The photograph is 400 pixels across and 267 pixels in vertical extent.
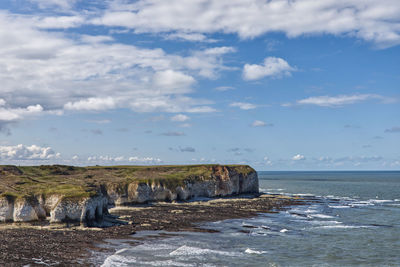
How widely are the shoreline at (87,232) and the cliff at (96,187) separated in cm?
283

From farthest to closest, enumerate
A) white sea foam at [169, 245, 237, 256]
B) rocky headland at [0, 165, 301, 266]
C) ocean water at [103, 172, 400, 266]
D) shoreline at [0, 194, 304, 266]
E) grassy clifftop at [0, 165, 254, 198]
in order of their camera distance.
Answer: grassy clifftop at [0, 165, 254, 198] < rocky headland at [0, 165, 301, 266] < white sea foam at [169, 245, 237, 256] < ocean water at [103, 172, 400, 266] < shoreline at [0, 194, 304, 266]

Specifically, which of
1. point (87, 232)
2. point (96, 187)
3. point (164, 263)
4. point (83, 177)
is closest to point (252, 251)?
point (164, 263)

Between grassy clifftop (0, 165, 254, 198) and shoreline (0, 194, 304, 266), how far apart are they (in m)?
6.97

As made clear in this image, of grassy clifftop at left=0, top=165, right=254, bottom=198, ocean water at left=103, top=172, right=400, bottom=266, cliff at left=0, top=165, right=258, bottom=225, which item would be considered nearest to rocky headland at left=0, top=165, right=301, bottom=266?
cliff at left=0, top=165, right=258, bottom=225

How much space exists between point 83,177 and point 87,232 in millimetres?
52112

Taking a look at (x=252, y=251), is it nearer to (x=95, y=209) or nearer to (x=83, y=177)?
(x=95, y=209)

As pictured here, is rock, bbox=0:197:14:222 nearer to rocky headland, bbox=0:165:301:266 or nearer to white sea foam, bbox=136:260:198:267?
rocky headland, bbox=0:165:301:266

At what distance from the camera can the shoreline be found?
39.2 metres

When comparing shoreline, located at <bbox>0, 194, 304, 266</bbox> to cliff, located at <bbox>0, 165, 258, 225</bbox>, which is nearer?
shoreline, located at <bbox>0, 194, 304, 266</bbox>

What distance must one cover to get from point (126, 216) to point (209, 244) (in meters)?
25.7

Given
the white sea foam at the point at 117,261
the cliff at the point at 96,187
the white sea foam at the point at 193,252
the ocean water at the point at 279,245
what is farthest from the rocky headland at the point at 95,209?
the white sea foam at the point at 193,252

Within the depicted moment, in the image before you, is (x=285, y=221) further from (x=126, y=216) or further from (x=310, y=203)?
(x=310, y=203)

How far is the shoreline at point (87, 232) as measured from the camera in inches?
1545

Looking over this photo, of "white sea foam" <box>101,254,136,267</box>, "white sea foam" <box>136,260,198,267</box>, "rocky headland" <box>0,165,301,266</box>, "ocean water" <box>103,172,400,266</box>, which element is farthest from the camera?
"rocky headland" <box>0,165,301,266</box>
